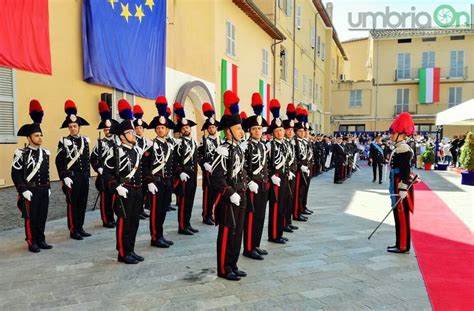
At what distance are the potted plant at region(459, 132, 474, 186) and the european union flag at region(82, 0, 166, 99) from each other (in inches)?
381

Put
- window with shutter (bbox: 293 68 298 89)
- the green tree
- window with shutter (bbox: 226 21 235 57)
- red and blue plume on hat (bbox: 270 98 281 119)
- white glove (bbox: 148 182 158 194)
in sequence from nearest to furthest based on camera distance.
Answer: white glove (bbox: 148 182 158 194)
red and blue plume on hat (bbox: 270 98 281 119)
the green tree
window with shutter (bbox: 226 21 235 57)
window with shutter (bbox: 293 68 298 89)

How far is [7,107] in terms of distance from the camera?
8203mm

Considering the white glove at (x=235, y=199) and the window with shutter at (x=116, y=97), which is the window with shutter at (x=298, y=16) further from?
the white glove at (x=235, y=199)

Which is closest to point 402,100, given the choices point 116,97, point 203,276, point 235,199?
point 116,97

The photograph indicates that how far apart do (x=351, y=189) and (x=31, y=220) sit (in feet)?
31.6

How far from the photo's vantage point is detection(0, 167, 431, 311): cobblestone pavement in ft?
13.4

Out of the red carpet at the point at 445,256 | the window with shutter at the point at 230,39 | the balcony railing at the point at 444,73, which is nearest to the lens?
the red carpet at the point at 445,256

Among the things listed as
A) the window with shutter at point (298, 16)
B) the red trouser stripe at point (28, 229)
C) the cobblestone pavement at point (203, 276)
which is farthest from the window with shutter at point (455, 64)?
the red trouser stripe at point (28, 229)

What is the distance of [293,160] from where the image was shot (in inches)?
279

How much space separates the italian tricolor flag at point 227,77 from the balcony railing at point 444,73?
85.3ft

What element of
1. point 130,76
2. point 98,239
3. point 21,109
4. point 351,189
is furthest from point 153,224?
point 351,189

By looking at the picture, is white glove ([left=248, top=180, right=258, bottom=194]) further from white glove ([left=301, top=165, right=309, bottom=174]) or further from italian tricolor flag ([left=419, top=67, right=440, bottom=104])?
italian tricolor flag ([left=419, top=67, right=440, bottom=104])

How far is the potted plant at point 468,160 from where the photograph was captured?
13531 millimetres

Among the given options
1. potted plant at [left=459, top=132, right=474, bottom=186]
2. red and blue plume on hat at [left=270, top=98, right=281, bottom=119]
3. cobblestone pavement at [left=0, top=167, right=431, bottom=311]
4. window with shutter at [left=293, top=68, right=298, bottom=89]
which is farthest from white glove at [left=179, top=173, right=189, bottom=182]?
window with shutter at [left=293, top=68, right=298, bottom=89]
